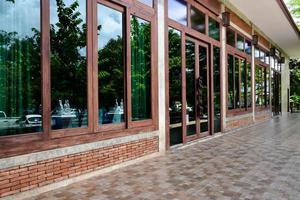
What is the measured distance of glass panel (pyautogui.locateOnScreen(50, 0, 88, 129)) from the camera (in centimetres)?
430

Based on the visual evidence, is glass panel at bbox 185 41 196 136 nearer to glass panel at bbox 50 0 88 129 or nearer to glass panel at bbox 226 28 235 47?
glass panel at bbox 226 28 235 47

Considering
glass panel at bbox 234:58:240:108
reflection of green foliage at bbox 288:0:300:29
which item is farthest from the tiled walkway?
reflection of green foliage at bbox 288:0:300:29

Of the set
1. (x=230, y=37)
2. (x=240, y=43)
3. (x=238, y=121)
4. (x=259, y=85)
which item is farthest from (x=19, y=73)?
(x=259, y=85)

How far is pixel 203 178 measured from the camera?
15.4ft

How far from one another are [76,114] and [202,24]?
200 inches

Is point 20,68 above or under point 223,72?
under

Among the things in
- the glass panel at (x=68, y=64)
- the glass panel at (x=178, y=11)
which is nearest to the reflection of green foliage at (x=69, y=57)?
the glass panel at (x=68, y=64)

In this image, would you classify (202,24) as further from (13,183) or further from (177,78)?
(13,183)

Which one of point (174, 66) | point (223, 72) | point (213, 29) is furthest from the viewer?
point (223, 72)

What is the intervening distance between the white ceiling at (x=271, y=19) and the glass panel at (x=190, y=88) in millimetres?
3191

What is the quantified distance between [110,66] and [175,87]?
2361 millimetres

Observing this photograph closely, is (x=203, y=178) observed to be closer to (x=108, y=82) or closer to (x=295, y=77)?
(x=108, y=82)

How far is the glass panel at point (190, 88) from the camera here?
798cm

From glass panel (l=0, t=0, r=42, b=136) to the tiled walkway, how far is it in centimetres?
86
